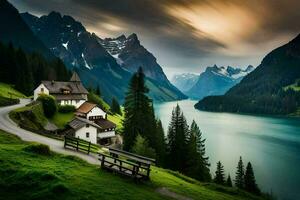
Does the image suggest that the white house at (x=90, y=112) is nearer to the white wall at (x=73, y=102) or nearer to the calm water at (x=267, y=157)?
the white wall at (x=73, y=102)

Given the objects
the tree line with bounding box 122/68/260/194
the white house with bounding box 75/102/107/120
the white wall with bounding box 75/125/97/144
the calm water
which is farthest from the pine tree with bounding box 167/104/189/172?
the white house with bounding box 75/102/107/120

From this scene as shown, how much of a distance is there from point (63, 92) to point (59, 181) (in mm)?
86617

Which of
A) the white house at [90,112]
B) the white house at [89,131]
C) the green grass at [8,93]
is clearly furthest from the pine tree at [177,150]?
the green grass at [8,93]

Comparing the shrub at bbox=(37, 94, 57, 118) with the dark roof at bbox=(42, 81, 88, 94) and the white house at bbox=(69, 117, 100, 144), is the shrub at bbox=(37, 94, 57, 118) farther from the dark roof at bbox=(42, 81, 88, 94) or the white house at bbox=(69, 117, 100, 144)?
the dark roof at bbox=(42, 81, 88, 94)

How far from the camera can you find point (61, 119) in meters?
85.4

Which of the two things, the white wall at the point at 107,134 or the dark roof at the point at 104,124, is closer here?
the white wall at the point at 107,134

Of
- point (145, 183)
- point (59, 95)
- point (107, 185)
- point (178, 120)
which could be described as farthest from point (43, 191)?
point (59, 95)

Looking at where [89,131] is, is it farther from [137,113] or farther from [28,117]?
[28,117]

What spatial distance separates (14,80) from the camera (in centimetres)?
11769

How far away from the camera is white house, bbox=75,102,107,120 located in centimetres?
9165

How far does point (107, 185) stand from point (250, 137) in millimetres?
140770

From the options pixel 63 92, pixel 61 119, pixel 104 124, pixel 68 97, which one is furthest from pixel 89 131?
pixel 63 92

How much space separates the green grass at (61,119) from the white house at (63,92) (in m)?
8.87

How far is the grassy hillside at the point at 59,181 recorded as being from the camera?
18606mm
